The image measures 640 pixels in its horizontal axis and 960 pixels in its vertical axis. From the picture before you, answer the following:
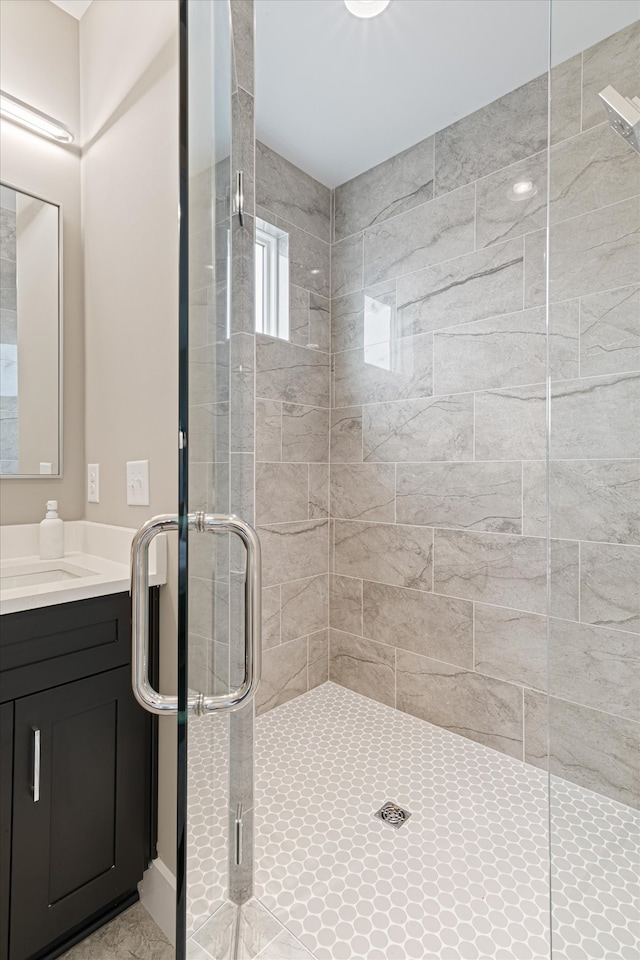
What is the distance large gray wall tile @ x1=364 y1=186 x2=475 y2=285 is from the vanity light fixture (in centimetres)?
122

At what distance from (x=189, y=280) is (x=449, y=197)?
1.69 m

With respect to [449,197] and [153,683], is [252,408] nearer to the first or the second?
[153,683]

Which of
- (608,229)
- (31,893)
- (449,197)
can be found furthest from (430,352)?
(31,893)

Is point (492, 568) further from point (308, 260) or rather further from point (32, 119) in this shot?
point (32, 119)

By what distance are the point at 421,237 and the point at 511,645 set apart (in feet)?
5.46

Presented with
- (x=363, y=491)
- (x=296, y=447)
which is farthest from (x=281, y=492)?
(x=363, y=491)

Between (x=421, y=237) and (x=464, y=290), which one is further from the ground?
(x=421, y=237)

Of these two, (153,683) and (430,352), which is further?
(430,352)

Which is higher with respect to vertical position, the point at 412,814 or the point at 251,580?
the point at 251,580

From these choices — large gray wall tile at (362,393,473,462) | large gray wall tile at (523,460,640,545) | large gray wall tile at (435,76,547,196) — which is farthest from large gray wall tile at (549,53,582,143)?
large gray wall tile at (362,393,473,462)

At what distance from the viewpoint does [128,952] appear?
1.09 metres

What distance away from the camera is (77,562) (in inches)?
54.9

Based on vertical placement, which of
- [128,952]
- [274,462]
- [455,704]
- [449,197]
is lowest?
[128,952]

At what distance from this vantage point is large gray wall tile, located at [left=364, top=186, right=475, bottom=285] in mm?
1881
